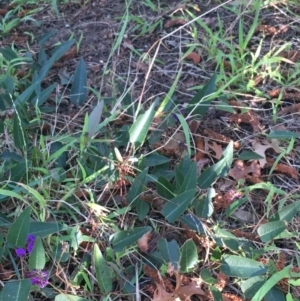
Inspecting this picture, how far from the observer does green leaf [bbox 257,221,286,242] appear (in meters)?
1.19

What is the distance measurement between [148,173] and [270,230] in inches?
14.0

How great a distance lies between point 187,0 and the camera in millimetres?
1983

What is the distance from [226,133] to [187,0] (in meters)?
0.71

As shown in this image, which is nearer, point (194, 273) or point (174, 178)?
point (194, 273)

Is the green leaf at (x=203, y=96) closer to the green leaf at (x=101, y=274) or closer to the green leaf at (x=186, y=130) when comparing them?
the green leaf at (x=186, y=130)

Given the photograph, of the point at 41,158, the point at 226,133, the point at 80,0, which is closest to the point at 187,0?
the point at 80,0

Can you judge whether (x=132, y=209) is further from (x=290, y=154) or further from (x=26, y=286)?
(x=290, y=154)

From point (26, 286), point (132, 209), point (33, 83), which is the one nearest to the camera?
point (26, 286)

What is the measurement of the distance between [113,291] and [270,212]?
459mm

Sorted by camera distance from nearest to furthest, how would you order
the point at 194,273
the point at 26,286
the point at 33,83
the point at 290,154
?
1. the point at 26,286
2. the point at 194,273
3. the point at 290,154
4. the point at 33,83

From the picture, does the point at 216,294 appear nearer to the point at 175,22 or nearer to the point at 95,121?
the point at 95,121

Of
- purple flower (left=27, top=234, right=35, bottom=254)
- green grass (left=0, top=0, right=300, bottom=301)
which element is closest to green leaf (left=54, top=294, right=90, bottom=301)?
green grass (left=0, top=0, right=300, bottom=301)

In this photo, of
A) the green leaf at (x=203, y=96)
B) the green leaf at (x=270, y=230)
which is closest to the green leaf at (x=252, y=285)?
the green leaf at (x=270, y=230)

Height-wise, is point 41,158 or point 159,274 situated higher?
point 41,158
